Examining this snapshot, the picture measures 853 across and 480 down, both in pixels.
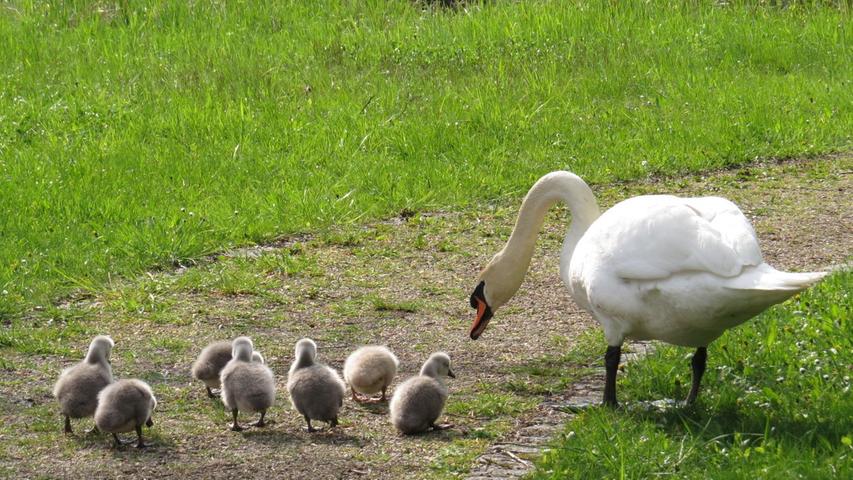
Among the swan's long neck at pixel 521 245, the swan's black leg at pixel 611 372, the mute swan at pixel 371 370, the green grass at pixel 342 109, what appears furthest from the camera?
the green grass at pixel 342 109

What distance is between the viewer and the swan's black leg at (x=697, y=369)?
20.0 ft

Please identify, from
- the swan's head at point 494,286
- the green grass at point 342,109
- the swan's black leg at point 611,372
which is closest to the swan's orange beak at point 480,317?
the swan's head at point 494,286

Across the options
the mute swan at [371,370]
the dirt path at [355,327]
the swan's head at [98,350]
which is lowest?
the dirt path at [355,327]

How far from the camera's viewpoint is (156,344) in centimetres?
748

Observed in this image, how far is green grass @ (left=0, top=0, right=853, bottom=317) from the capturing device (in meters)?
9.69

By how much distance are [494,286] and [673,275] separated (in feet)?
5.38

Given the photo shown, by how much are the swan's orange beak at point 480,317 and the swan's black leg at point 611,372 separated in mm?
1160

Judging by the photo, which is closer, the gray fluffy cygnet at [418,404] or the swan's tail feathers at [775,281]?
the swan's tail feathers at [775,281]

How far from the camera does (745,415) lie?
19.2 feet

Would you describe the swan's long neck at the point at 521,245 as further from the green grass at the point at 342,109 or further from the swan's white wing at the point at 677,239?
the green grass at the point at 342,109

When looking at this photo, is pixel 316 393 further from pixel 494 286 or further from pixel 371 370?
pixel 494 286

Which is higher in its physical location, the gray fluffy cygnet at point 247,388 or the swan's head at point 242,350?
the swan's head at point 242,350

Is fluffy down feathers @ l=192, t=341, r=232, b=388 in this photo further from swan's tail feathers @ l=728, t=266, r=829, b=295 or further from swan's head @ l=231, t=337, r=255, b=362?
swan's tail feathers @ l=728, t=266, r=829, b=295

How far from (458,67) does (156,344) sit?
6.64 metres
